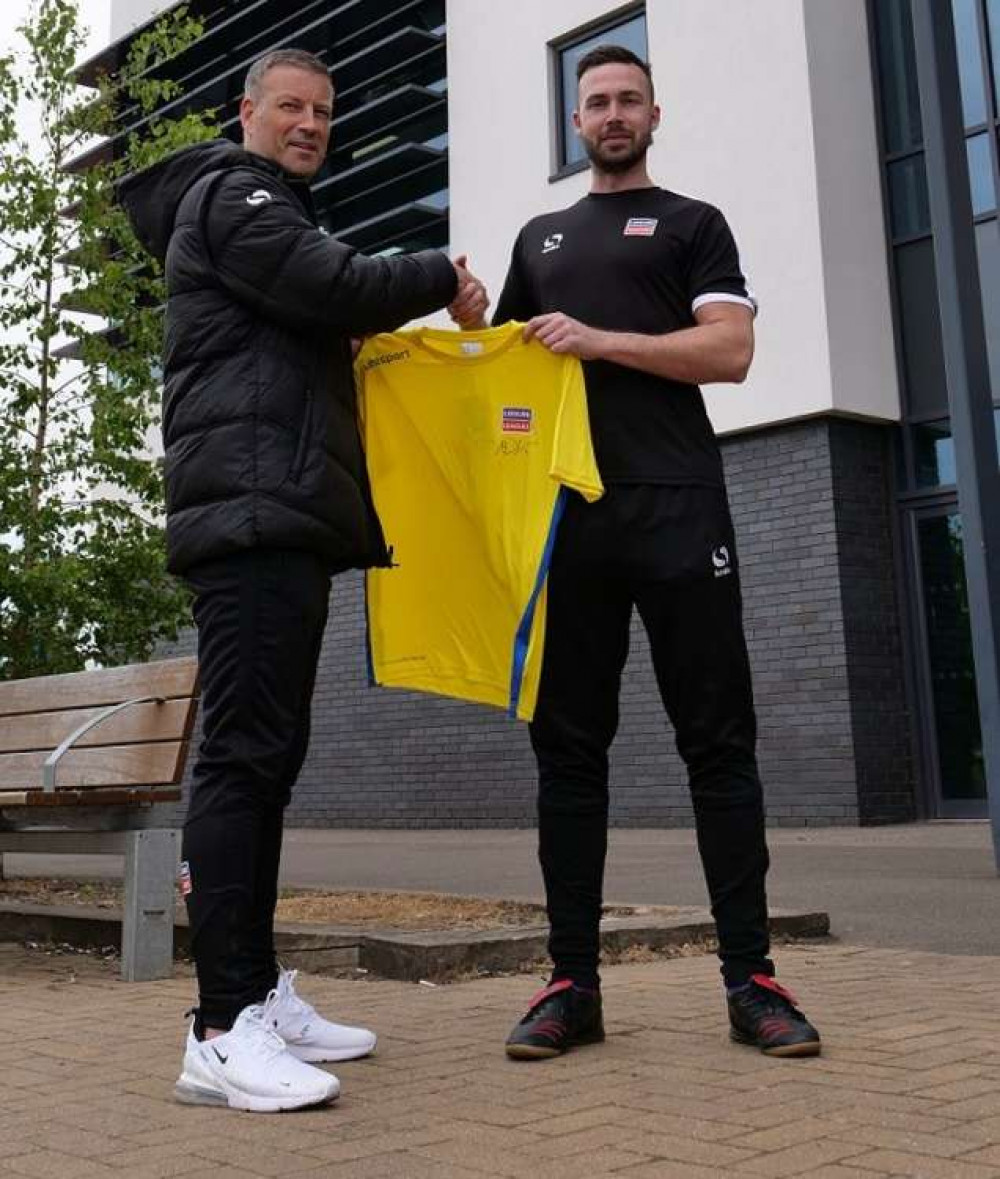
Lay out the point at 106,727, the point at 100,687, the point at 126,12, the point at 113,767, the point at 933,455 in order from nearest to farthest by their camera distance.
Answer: the point at 113,767, the point at 106,727, the point at 100,687, the point at 933,455, the point at 126,12

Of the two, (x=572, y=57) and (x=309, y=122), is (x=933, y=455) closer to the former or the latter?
(x=572, y=57)

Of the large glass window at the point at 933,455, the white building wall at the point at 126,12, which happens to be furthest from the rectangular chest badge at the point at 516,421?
the white building wall at the point at 126,12

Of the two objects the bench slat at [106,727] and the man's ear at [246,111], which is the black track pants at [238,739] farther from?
the bench slat at [106,727]

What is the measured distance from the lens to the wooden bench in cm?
483

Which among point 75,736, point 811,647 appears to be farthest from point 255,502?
point 811,647

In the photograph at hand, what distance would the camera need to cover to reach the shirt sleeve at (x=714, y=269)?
11.4 feet

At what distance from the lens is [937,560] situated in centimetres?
1310

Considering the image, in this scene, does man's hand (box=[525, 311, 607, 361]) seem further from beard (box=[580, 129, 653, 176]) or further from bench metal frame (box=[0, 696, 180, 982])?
bench metal frame (box=[0, 696, 180, 982])

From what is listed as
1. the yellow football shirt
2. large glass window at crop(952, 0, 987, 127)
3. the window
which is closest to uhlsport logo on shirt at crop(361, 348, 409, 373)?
the yellow football shirt

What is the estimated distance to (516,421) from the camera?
3.63 meters

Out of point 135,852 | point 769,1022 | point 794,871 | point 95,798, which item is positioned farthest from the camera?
point 794,871

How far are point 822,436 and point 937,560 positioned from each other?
1.54m

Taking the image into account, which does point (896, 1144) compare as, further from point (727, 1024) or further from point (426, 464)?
point (426, 464)

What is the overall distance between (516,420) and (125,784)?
7.07 feet
